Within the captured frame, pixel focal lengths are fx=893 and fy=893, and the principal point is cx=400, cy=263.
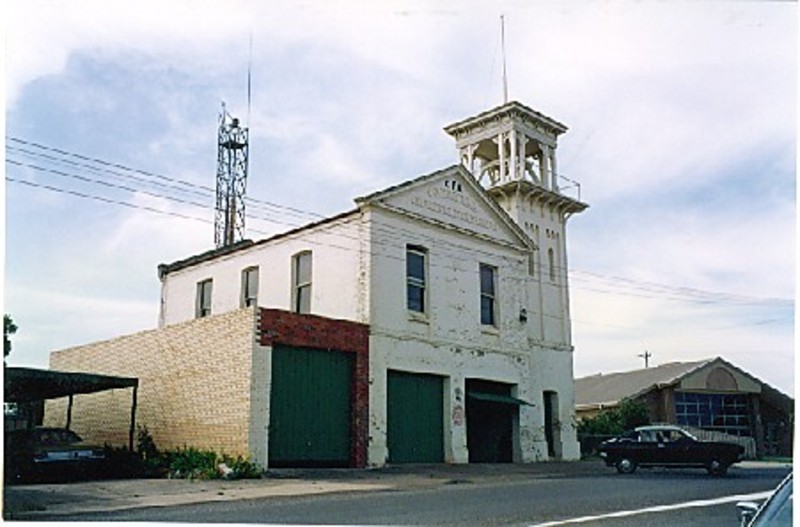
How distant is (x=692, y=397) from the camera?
2662cm

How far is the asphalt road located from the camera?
8914mm

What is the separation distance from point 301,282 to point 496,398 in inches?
203

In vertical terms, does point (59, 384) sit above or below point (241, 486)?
above

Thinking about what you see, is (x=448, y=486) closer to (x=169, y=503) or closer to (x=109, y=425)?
(x=169, y=503)

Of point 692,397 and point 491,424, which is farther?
point 692,397

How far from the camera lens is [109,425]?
18.2 metres

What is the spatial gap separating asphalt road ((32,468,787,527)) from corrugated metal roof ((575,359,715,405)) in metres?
12.7

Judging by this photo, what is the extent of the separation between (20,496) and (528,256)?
581 inches

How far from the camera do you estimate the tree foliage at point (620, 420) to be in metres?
27.5

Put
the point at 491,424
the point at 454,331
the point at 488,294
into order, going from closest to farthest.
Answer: the point at 454,331 < the point at 488,294 < the point at 491,424

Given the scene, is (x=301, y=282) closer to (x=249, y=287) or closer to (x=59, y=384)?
(x=249, y=287)

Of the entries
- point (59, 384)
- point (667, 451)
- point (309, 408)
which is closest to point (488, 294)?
point (667, 451)

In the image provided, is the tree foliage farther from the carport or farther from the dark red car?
the carport

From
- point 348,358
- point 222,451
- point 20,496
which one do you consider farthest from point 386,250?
point 20,496
